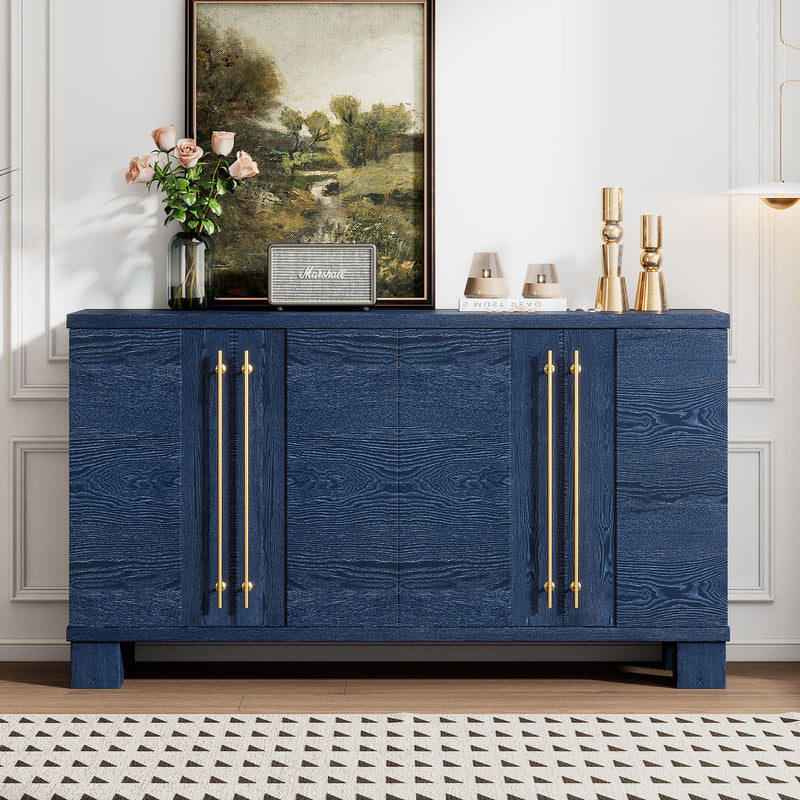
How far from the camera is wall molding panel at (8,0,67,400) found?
118 inches

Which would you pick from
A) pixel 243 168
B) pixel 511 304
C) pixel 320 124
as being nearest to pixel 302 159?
pixel 320 124

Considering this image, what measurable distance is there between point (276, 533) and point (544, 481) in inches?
29.6

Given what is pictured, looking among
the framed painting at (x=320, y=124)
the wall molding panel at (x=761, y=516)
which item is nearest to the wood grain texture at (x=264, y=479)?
the framed painting at (x=320, y=124)

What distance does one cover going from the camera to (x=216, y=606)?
8.96 ft

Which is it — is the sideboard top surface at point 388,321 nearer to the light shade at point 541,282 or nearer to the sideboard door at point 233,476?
the sideboard door at point 233,476

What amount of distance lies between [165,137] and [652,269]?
1.48 meters

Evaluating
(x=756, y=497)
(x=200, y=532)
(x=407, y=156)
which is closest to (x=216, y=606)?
(x=200, y=532)

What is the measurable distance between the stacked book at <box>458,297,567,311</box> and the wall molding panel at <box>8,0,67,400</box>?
127cm

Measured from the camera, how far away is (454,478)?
272 cm

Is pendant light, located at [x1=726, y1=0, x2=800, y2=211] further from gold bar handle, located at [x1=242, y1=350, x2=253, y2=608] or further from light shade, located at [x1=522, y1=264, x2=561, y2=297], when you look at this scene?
gold bar handle, located at [x1=242, y1=350, x2=253, y2=608]

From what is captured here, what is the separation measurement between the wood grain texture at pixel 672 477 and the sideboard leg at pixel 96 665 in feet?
4.65

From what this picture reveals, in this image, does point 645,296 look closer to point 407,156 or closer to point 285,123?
point 407,156

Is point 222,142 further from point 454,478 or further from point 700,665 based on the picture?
point 700,665

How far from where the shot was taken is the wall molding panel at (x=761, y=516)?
310cm
